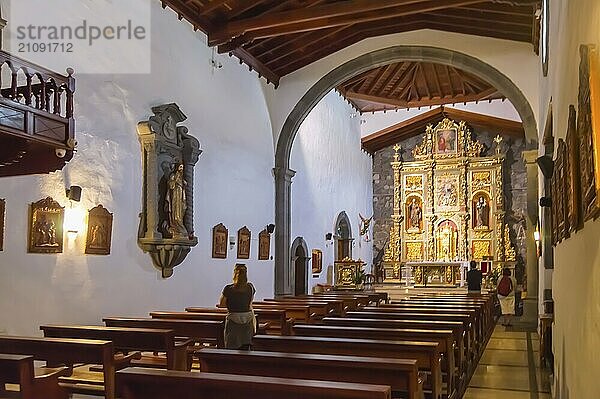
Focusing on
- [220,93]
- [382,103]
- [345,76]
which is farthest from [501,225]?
[220,93]

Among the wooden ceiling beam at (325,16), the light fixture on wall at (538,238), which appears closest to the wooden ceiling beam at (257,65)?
the wooden ceiling beam at (325,16)

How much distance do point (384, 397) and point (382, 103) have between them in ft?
60.3

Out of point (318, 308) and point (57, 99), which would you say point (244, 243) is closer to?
point (318, 308)

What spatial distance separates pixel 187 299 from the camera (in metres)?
10.5

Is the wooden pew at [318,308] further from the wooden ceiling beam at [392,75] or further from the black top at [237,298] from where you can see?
the wooden ceiling beam at [392,75]

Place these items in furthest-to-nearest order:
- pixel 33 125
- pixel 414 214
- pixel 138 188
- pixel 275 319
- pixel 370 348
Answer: pixel 414 214 < pixel 138 188 < pixel 275 319 < pixel 33 125 < pixel 370 348

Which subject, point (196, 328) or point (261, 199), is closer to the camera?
point (196, 328)

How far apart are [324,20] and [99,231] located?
6.01 m

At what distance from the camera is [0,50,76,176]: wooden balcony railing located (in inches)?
189

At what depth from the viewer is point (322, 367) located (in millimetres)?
3891

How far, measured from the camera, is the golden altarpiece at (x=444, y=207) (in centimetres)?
2144

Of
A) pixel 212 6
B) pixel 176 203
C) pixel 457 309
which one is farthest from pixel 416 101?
pixel 457 309

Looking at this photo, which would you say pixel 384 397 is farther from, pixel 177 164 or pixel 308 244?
pixel 308 244

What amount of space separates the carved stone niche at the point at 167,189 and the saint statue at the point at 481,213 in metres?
14.2
